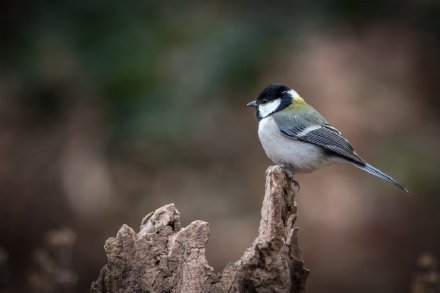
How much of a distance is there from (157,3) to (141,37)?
672mm

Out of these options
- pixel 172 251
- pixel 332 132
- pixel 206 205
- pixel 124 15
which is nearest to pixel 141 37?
pixel 124 15

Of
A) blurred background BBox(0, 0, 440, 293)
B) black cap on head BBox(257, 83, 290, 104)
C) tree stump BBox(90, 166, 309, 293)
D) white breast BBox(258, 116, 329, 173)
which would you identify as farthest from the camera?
blurred background BBox(0, 0, 440, 293)

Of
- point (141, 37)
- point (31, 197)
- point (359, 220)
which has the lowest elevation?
point (359, 220)

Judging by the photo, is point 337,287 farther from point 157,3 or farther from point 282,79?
point 157,3

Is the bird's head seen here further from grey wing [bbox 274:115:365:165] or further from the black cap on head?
grey wing [bbox 274:115:365:165]

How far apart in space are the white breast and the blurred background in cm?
223

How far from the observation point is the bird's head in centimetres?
504

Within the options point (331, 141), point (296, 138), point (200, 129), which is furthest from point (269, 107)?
point (200, 129)

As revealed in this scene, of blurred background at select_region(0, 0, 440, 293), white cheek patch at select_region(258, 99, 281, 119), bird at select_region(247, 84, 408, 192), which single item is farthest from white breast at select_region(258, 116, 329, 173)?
blurred background at select_region(0, 0, 440, 293)

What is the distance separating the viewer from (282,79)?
8.35m

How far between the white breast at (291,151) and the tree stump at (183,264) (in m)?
1.31

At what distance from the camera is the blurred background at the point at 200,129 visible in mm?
7180

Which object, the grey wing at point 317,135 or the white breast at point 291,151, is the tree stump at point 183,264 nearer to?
the white breast at point 291,151

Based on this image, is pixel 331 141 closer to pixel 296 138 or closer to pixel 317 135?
pixel 317 135
